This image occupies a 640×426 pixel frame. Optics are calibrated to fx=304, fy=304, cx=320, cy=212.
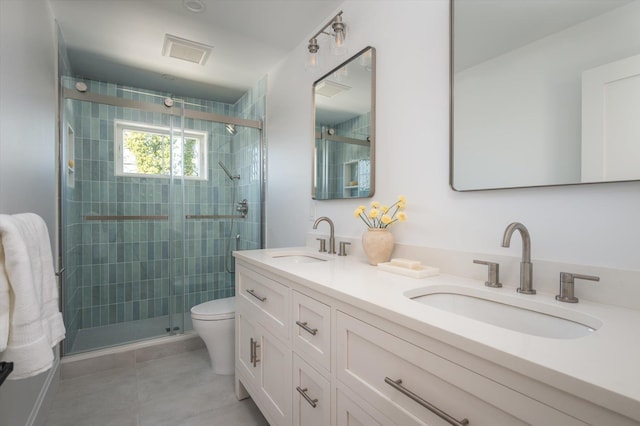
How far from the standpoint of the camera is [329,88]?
199 centimetres

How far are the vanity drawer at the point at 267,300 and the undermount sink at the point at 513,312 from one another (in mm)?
553

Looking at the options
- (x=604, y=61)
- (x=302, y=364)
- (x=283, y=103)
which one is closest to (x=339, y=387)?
(x=302, y=364)

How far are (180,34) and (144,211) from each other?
1469 millimetres

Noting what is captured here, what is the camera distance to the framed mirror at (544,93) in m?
0.81

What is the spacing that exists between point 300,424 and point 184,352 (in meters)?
1.71

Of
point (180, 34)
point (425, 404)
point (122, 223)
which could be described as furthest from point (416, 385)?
point (122, 223)

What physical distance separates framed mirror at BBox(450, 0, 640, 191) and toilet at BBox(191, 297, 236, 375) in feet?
5.64

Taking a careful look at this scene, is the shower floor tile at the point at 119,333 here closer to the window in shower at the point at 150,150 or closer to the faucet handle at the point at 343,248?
the window in shower at the point at 150,150

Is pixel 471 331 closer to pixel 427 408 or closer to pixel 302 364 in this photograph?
pixel 427 408

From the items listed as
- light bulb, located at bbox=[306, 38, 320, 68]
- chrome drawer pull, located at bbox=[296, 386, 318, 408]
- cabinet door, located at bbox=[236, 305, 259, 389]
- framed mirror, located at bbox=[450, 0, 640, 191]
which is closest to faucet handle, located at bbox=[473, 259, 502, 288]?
framed mirror, located at bbox=[450, 0, 640, 191]

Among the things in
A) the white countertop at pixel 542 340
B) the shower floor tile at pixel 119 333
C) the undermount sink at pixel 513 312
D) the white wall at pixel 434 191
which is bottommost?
the shower floor tile at pixel 119 333

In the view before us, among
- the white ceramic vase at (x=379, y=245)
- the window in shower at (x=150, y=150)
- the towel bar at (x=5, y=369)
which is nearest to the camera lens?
the towel bar at (x=5, y=369)

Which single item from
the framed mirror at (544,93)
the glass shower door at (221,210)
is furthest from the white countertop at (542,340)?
the glass shower door at (221,210)

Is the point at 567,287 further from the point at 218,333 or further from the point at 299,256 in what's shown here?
the point at 218,333
